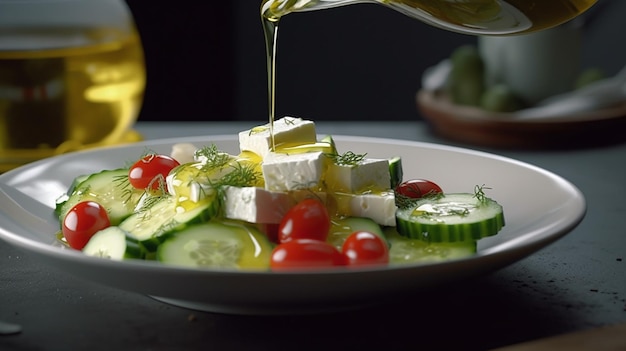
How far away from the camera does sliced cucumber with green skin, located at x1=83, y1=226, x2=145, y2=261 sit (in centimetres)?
150

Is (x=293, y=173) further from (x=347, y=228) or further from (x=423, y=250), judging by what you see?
(x=423, y=250)

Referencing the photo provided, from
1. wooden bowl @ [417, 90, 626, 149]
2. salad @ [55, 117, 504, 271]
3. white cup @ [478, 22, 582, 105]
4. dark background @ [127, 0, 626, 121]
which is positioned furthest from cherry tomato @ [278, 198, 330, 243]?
dark background @ [127, 0, 626, 121]

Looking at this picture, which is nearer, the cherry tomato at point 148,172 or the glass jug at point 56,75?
the cherry tomato at point 148,172

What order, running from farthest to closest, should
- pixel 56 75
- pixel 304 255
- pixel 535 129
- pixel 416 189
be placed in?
pixel 535 129
pixel 56 75
pixel 416 189
pixel 304 255

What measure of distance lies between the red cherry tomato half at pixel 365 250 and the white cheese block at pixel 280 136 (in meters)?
0.38

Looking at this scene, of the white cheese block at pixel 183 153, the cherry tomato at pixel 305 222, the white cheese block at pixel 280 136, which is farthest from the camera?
the white cheese block at pixel 183 153

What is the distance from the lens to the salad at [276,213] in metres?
1.47

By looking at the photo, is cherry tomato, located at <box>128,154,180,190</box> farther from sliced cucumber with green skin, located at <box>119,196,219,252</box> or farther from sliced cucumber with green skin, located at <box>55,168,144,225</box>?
sliced cucumber with green skin, located at <box>119,196,219,252</box>

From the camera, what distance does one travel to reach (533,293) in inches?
64.7

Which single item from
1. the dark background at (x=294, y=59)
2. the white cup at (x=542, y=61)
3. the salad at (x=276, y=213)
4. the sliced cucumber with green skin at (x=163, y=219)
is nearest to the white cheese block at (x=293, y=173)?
the salad at (x=276, y=213)

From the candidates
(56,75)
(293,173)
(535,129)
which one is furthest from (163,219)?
(535,129)

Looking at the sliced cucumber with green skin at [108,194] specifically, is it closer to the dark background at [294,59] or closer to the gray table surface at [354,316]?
the gray table surface at [354,316]

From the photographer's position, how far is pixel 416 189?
1887 mm

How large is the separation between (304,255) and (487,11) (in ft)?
1.93
